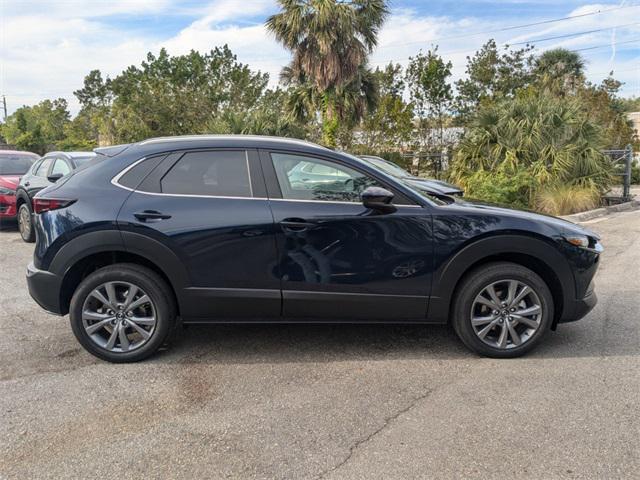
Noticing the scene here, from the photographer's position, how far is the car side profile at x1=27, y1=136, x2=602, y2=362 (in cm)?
378

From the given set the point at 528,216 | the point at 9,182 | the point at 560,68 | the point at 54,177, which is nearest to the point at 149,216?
the point at 528,216

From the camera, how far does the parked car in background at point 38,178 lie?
872cm

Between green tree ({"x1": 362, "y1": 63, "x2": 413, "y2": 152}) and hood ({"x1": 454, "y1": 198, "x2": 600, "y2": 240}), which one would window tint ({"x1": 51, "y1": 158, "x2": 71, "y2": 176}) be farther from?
green tree ({"x1": 362, "y1": 63, "x2": 413, "y2": 152})

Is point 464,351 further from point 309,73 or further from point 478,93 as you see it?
point 478,93

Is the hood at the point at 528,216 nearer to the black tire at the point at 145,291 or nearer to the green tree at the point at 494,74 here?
the black tire at the point at 145,291

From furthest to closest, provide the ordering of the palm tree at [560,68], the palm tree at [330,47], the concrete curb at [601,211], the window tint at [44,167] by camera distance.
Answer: the palm tree at [560,68] → the palm tree at [330,47] → the concrete curb at [601,211] → the window tint at [44,167]

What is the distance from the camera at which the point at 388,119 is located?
830 inches

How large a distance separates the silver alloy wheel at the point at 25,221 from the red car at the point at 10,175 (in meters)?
0.73

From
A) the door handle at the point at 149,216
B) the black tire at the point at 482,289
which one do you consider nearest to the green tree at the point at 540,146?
the black tire at the point at 482,289

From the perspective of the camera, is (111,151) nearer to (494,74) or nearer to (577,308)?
(577,308)

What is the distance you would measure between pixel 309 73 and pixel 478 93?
10173mm

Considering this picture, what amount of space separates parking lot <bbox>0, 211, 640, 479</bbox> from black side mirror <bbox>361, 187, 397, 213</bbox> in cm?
119

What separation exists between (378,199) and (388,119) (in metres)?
18.2

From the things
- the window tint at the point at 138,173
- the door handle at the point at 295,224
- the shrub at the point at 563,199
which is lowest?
the shrub at the point at 563,199
